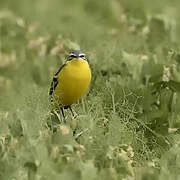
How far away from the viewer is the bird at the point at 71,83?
5938mm

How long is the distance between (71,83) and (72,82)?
0.05 ft

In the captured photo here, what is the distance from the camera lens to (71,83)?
19.5 ft

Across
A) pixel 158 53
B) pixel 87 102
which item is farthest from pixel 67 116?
pixel 158 53

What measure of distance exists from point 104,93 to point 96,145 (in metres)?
1.10

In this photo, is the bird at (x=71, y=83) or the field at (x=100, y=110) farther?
the bird at (x=71, y=83)

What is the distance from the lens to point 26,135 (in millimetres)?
4582

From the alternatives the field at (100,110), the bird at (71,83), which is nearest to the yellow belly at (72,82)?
the bird at (71,83)

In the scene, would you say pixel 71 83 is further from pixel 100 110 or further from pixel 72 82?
pixel 100 110

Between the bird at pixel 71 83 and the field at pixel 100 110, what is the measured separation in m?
0.10

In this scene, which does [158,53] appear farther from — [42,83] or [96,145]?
[96,145]

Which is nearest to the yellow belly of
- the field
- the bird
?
A: the bird

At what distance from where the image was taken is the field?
4.49m

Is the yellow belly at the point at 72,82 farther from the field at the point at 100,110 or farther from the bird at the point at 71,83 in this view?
the field at the point at 100,110

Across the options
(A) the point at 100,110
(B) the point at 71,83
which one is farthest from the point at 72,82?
(A) the point at 100,110
